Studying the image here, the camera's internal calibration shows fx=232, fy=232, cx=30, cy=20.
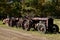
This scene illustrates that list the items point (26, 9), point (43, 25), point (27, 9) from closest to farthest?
point (43, 25), point (27, 9), point (26, 9)

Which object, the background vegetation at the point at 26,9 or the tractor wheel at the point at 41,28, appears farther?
the background vegetation at the point at 26,9

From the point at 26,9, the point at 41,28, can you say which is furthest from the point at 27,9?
the point at 41,28

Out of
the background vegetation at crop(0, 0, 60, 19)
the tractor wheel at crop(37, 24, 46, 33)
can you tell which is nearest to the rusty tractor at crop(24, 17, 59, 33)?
the tractor wheel at crop(37, 24, 46, 33)

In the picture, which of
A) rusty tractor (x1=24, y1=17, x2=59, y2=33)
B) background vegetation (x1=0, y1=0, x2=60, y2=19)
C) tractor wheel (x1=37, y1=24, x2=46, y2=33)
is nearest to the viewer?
tractor wheel (x1=37, y1=24, x2=46, y2=33)

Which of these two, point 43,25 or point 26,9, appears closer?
point 43,25

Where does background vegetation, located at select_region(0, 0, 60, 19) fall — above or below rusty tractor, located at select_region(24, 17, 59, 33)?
below

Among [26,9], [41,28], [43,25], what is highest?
[43,25]

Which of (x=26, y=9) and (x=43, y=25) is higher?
(x=43, y=25)

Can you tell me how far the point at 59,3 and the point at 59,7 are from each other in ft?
2.50

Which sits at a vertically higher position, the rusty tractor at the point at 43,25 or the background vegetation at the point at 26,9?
the rusty tractor at the point at 43,25

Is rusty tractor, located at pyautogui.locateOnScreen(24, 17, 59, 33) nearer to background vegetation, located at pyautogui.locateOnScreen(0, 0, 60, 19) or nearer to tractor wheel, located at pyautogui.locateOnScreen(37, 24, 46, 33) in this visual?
tractor wheel, located at pyautogui.locateOnScreen(37, 24, 46, 33)

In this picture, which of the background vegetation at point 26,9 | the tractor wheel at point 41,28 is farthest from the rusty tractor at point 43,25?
the background vegetation at point 26,9

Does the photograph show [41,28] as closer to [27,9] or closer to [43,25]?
[43,25]

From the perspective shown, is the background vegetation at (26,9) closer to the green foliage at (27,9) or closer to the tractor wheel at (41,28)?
the green foliage at (27,9)
